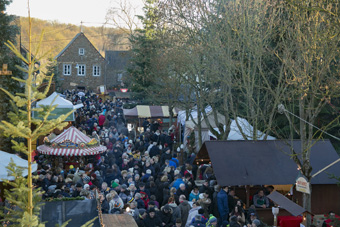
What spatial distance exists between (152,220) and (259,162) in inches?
182

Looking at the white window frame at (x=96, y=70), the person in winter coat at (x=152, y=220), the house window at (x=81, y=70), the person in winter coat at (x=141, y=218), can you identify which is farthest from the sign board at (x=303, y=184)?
the house window at (x=81, y=70)

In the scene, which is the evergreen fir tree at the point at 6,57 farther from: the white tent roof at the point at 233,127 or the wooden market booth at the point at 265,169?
the white tent roof at the point at 233,127

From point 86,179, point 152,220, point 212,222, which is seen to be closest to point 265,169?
point 212,222

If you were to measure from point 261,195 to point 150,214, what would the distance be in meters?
4.04

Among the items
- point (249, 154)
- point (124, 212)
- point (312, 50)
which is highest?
point (312, 50)

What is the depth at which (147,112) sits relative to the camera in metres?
32.7

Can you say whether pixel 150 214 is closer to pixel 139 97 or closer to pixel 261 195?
pixel 261 195

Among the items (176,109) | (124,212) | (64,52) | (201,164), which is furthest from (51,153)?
(64,52)

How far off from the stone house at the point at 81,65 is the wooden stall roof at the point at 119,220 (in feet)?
188

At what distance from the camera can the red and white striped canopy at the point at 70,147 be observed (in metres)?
19.1

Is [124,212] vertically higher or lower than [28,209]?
lower

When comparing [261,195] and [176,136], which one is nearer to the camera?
[261,195]

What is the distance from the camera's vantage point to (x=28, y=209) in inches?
216

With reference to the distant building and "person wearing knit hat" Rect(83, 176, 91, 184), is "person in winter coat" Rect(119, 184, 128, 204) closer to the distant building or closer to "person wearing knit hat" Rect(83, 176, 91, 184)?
"person wearing knit hat" Rect(83, 176, 91, 184)
